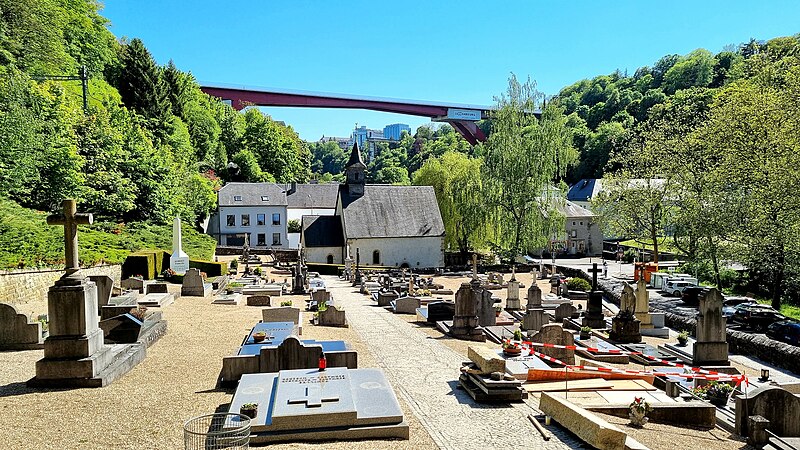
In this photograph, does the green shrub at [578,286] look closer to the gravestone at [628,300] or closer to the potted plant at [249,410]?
the gravestone at [628,300]

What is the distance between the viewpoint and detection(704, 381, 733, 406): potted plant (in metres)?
10.9

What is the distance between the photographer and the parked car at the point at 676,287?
31.1 m

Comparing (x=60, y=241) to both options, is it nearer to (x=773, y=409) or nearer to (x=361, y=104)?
(x=773, y=409)

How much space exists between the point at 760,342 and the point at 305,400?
15.2 metres

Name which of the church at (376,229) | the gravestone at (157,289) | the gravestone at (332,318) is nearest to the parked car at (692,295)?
the gravestone at (332,318)

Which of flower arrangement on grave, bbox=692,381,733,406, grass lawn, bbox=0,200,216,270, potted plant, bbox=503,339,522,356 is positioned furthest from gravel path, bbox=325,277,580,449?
grass lawn, bbox=0,200,216,270

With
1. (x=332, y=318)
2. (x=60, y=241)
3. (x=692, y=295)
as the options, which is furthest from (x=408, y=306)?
(x=692, y=295)

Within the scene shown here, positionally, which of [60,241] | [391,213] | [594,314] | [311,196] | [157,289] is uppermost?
[311,196]

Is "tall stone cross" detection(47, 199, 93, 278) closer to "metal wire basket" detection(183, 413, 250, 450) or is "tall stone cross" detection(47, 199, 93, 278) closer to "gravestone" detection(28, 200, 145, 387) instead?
"gravestone" detection(28, 200, 145, 387)

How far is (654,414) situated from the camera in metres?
9.64

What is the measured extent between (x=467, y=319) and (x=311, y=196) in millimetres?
50635

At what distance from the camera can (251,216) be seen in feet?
186

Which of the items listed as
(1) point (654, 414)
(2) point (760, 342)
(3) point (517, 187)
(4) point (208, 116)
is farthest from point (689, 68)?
(1) point (654, 414)

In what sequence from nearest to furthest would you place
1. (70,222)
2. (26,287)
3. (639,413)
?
(639,413)
(70,222)
(26,287)
